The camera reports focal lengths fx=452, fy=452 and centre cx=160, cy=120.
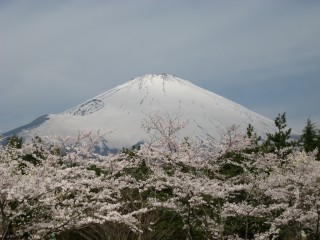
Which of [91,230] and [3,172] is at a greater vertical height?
[3,172]

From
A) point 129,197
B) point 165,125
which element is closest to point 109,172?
point 129,197

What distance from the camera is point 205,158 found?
14242mm

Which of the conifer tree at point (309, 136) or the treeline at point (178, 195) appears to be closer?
the treeline at point (178, 195)

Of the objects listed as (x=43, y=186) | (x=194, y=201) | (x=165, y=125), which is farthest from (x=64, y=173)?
(x=165, y=125)

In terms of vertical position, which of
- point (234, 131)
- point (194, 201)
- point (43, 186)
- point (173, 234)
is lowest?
point (173, 234)

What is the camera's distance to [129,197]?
14.9 meters

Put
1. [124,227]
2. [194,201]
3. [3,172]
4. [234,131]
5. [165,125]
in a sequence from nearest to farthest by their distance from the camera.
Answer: [3,172] → [194,201] → [124,227] → [234,131] → [165,125]

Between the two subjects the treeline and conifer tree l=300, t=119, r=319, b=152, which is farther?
conifer tree l=300, t=119, r=319, b=152

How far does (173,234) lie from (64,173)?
7.79 m

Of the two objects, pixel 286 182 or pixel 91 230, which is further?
pixel 91 230

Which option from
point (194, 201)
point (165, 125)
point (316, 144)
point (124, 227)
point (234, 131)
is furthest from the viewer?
point (316, 144)

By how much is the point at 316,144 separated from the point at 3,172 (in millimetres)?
29784

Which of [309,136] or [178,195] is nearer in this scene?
[178,195]

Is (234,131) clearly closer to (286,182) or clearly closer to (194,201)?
(286,182)
